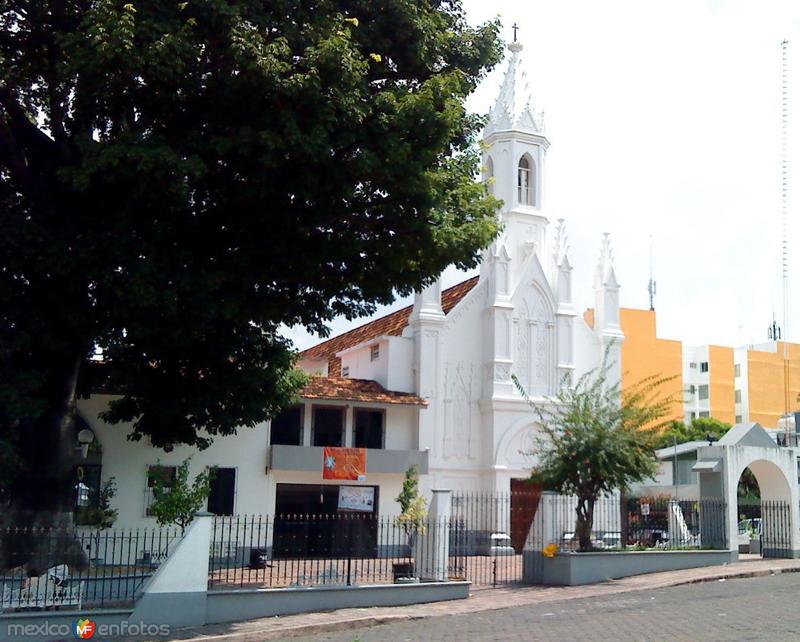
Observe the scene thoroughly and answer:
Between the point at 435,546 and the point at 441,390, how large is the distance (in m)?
12.0

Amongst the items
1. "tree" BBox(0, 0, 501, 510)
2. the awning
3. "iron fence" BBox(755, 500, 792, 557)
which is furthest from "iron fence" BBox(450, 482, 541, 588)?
"tree" BBox(0, 0, 501, 510)

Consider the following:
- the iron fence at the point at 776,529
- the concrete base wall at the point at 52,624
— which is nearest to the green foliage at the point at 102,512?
the concrete base wall at the point at 52,624

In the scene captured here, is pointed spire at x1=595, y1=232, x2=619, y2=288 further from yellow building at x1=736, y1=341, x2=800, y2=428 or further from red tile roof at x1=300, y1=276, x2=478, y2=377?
yellow building at x1=736, y1=341, x2=800, y2=428

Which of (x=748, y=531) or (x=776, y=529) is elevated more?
(x=776, y=529)

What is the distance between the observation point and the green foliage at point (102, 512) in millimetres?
23344

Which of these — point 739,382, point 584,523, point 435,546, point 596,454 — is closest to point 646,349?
point 739,382

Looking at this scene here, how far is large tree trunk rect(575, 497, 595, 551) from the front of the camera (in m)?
21.0

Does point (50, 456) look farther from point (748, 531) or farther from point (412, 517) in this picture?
point (748, 531)

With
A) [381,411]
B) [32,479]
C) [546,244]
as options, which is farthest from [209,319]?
[546,244]

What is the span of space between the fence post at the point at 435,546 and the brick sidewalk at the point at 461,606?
2.93 ft

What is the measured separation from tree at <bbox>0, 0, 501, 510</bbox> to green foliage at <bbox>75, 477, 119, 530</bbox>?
5.85m

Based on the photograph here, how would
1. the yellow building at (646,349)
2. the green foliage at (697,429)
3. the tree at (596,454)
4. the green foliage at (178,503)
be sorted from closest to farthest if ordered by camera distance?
1. the green foliage at (178,503)
2. the tree at (596,454)
3. the green foliage at (697,429)
4. the yellow building at (646,349)

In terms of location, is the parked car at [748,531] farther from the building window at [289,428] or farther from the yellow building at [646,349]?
the yellow building at [646,349]

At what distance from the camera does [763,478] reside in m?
25.7
